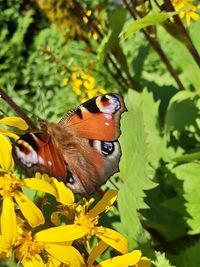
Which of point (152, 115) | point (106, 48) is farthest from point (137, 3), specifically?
point (152, 115)

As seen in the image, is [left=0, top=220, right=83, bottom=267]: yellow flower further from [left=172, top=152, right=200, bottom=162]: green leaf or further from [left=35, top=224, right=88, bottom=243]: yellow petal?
[left=172, top=152, right=200, bottom=162]: green leaf

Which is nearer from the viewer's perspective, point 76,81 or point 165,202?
point 165,202

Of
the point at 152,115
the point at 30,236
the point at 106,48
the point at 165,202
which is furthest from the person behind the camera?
the point at 152,115

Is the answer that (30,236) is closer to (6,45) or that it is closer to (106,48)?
(106,48)

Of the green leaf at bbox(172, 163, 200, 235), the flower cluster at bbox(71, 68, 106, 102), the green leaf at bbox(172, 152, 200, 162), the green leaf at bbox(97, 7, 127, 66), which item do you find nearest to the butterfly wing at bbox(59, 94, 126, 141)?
the green leaf at bbox(172, 152, 200, 162)

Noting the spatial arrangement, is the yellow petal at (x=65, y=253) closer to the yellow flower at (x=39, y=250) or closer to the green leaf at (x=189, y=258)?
the yellow flower at (x=39, y=250)
